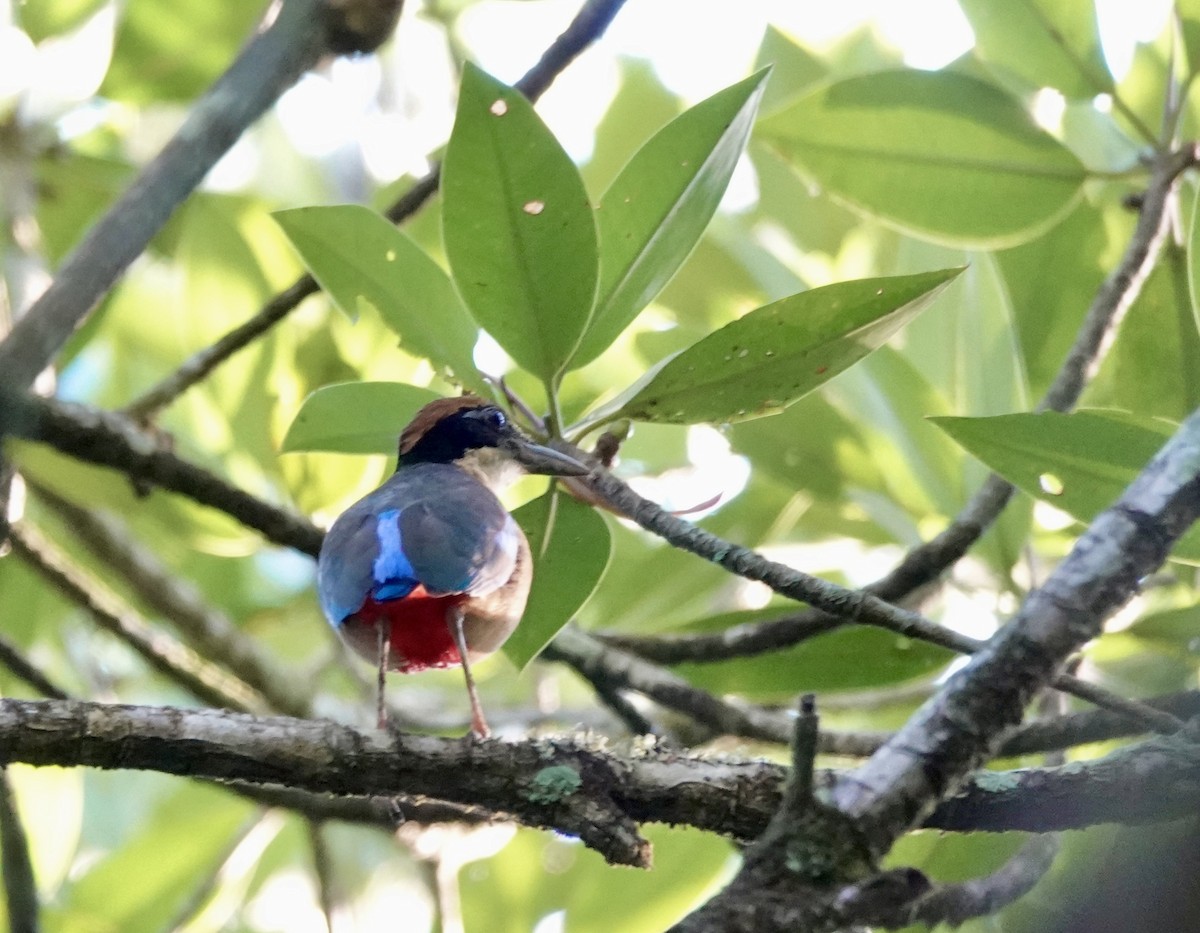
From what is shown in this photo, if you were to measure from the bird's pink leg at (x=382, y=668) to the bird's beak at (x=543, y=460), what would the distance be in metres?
0.44

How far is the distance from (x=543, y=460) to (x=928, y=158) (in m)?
1.22

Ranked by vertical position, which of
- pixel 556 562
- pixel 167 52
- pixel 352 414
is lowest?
pixel 556 562

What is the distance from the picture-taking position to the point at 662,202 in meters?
2.48

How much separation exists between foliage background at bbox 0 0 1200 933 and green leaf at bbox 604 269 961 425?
52 cm

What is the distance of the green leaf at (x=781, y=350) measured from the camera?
7.26ft

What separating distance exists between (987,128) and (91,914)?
3289 mm

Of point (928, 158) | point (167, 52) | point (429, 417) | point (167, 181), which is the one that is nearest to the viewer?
point (167, 181)

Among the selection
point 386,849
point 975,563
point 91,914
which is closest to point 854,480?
point 975,563

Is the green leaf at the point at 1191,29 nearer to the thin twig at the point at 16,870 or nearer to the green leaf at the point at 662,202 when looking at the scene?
the green leaf at the point at 662,202

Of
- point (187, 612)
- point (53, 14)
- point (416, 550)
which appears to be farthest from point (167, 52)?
point (416, 550)

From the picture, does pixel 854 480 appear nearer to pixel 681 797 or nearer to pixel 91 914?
pixel 681 797

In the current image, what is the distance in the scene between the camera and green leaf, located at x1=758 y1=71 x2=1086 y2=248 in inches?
121

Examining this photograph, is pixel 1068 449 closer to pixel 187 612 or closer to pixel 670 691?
pixel 670 691

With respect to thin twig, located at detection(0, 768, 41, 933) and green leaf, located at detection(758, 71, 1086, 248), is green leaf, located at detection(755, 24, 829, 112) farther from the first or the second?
thin twig, located at detection(0, 768, 41, 933)
